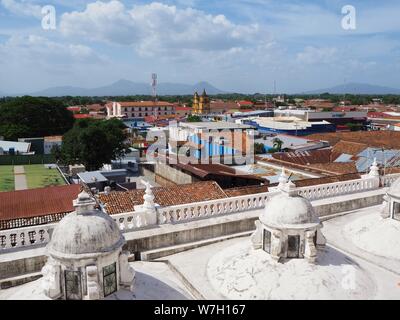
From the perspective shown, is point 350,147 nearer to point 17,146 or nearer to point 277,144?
point 277,144

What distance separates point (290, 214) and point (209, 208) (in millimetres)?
4278

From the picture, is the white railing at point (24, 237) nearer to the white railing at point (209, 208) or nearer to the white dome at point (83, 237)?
the white dome at point (83, 237)

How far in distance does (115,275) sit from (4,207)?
41.0 ft

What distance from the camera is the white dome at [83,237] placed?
7.25 meters

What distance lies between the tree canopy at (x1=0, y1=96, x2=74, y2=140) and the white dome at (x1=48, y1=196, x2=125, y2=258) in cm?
7500

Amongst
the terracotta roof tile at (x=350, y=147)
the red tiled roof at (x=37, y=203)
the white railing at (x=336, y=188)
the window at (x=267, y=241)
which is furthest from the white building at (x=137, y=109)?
the window at (x=267, y=241)

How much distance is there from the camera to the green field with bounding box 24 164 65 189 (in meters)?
42.0

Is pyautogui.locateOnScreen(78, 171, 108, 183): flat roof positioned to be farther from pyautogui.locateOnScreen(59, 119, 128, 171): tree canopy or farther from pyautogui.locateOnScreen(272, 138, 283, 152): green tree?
pyautogui.locateOnScreen(272, 138, 283, 152): green tree

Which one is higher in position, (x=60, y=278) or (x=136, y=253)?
(x=60, y=278)

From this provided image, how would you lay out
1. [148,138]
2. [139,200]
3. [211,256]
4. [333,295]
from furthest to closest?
[148,138], [139,200], [211,256], [333,295]

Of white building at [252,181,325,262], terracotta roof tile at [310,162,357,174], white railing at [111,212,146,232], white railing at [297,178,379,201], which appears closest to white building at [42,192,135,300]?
white building at [252,181,325,262]

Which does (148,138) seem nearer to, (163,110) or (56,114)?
(56,114)

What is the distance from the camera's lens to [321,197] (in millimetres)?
15078
